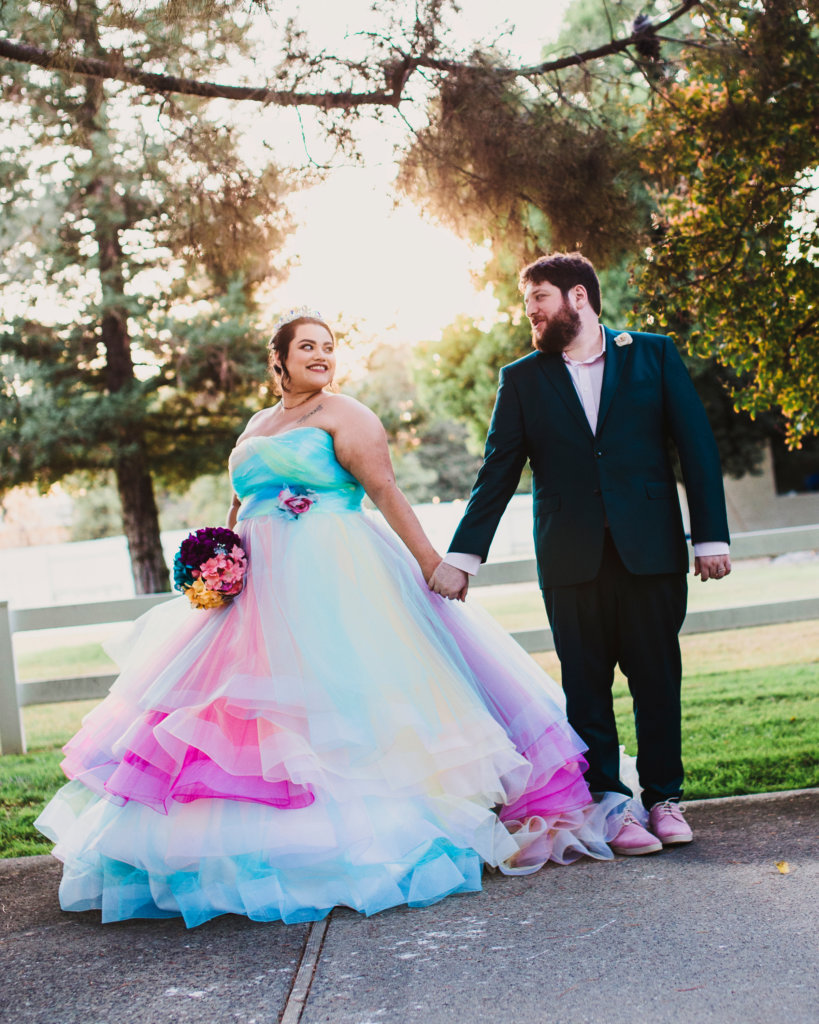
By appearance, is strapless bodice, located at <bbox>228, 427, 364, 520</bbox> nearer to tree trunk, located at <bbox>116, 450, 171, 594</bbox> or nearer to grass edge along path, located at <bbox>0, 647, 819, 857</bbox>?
grass edge along path, located at <bbox>0, 647, 819, 857</bbox>

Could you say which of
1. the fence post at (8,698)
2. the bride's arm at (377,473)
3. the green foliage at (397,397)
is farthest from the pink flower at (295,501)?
the green foliage at (397,397)

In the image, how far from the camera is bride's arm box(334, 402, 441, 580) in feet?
11.9

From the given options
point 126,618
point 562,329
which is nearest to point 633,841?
point 562,329

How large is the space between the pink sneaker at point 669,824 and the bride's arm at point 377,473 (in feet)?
3.65

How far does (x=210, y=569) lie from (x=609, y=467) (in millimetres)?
1396

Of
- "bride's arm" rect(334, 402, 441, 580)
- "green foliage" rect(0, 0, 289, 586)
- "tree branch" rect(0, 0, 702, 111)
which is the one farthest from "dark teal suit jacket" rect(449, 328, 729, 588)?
"green foliage" rect(0, 0, 289, 586)

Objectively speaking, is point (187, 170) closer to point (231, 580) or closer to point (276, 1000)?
point (231, 580)

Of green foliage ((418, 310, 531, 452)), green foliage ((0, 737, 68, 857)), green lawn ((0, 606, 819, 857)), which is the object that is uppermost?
green foliage ((418, 310, 531, 452))

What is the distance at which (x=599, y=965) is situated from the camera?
247 centimetres

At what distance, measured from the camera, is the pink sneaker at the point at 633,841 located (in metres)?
3.31

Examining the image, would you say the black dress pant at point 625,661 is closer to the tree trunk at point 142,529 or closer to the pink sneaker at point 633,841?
the pink sneaker at point 633,841

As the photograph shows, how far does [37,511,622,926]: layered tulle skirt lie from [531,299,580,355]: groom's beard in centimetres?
95

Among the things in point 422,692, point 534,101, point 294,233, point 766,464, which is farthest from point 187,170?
point 766,464

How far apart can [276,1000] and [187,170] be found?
13.3 ft
